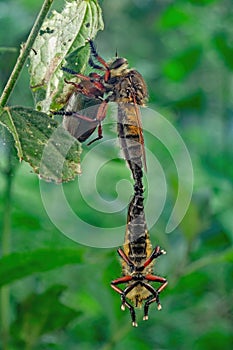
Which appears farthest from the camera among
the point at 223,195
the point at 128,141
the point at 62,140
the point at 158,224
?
the point at 223,195

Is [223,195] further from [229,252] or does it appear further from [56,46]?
[56,46]

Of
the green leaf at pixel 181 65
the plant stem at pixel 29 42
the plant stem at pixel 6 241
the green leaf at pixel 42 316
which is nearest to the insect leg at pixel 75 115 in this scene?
the plant stem at pixel 29 42

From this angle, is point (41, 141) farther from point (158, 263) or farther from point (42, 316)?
point (158, 263)

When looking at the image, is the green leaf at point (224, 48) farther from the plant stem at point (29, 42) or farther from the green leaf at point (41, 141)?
the plant stem at point (29, 42)

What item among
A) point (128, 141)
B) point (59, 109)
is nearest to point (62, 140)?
point (59, 109)

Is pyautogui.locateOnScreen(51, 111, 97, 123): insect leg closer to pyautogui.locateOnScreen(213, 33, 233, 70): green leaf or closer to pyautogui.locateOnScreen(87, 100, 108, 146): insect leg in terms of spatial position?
pyautogui.locateOnScreen(87, 100, 108, 146): insect leg

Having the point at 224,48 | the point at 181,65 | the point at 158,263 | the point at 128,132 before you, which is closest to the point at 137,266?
the point at 128,132

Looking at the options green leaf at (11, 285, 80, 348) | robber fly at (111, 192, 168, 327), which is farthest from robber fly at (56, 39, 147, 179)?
green leaf at (11, 285, 80, 348)
